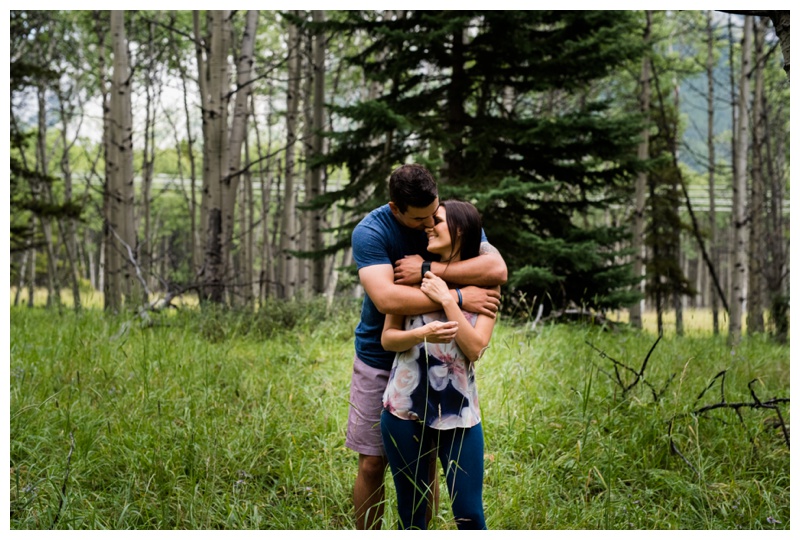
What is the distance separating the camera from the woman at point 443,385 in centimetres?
222

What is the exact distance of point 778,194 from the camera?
47.7 ft

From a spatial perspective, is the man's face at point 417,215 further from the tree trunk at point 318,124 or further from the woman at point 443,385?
the tree trunk at point 318,124

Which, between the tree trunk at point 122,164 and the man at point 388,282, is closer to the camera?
the man at point 388,282

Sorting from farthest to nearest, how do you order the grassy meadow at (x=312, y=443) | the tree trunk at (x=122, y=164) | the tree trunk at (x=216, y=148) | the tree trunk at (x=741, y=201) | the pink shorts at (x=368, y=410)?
the tree trunk at (x=741, y=201) < the tree trunk at (x=122, y=164) < the tree trunk at (x=216, y=148) < the grassy meadow at (x=312, y=443) < the pink shorts at (x=368, y=410)

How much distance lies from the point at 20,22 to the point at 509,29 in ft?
36.3

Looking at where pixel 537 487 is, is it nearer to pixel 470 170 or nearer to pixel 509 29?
pixel 470 170

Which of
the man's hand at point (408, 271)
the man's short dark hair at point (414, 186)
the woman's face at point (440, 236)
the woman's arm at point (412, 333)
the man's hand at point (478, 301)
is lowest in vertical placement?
the woman's arm at point (412, 333)

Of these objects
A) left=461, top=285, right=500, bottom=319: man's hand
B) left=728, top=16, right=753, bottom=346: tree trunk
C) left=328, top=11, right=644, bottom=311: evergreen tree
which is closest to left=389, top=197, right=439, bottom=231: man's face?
left=461, top=285, right=500, bottom=319: man's hand

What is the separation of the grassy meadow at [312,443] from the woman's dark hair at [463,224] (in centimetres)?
94

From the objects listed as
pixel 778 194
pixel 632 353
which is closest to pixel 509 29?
pixel 632 353

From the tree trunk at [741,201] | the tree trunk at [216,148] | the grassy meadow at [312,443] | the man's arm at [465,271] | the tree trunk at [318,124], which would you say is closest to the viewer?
the man's arm at [465,271]

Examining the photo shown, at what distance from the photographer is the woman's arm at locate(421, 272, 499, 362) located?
2201mm

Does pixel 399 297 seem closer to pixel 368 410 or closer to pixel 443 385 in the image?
pixel 443 385

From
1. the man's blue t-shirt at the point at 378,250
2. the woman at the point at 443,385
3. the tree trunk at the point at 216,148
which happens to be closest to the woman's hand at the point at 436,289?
the woman at the point at 443,385
